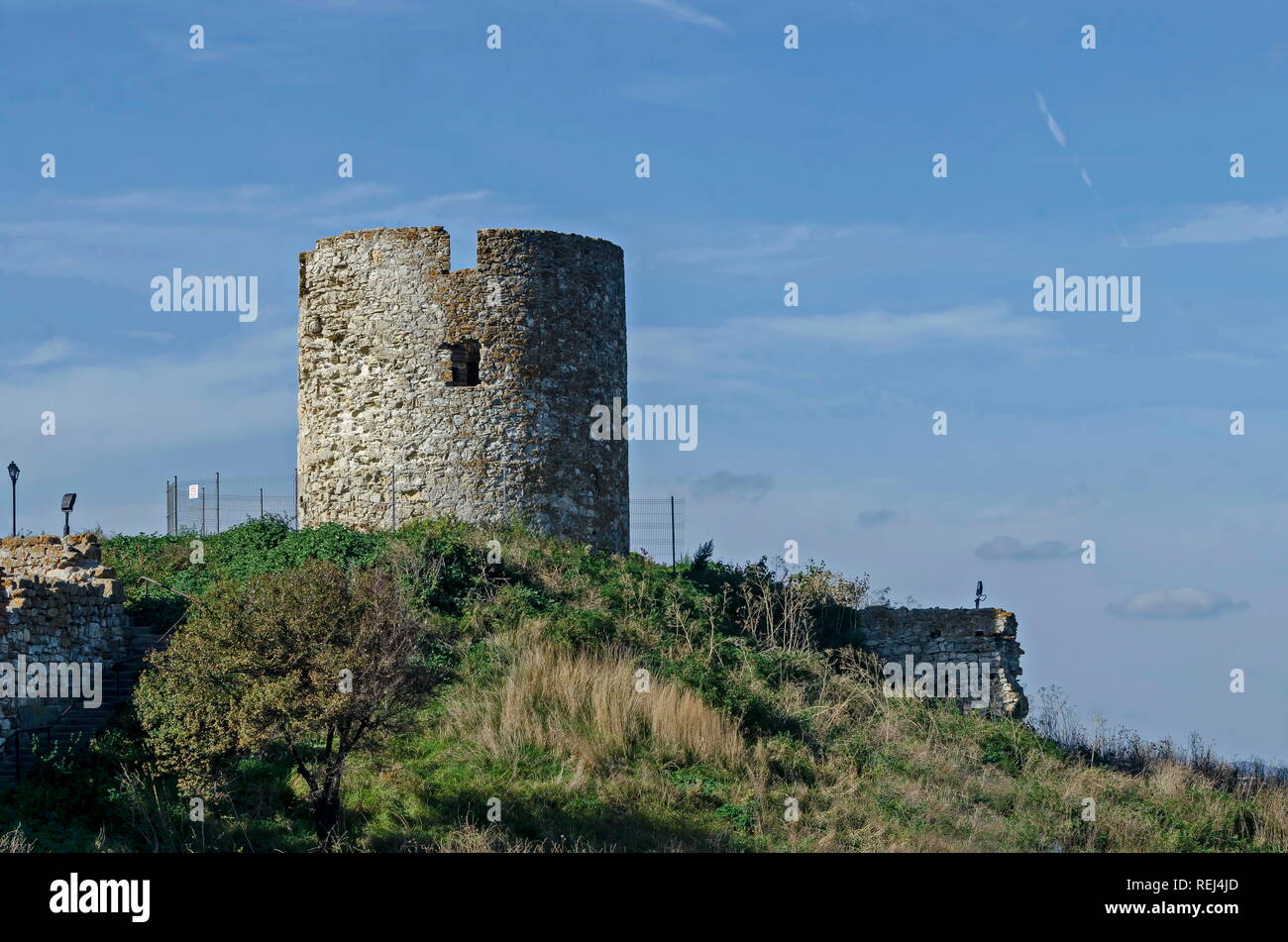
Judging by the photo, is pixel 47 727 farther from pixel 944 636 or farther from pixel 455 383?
pixel 944 636

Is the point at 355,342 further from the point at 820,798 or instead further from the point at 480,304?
the point at 820,798

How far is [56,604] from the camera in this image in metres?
19.0

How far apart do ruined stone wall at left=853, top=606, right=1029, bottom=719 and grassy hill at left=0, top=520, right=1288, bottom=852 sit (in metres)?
1.35

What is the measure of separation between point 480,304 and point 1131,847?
1324 centimetres

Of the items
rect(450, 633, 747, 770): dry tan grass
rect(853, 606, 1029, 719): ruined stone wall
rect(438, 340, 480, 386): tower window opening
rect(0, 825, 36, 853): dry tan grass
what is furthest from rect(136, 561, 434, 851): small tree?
rect(853, 606, 1029, 719): ruined stone wall

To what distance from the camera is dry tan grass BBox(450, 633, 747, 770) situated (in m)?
18.7

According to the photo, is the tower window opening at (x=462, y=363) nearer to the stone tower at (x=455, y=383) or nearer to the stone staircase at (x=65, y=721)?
the stone tower at (x=455, y=383)

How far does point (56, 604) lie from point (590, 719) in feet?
22.0

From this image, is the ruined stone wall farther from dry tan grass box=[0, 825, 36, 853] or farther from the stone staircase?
dry tan grass box=[0, 825, 36, 853]

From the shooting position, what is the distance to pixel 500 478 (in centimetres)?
2522

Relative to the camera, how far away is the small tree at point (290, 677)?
16141 mm

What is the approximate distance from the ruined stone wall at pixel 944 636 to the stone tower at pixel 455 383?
4841mm

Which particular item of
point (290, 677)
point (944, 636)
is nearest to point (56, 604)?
point (290, 677)

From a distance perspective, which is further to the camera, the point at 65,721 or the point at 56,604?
the point at 56,604
